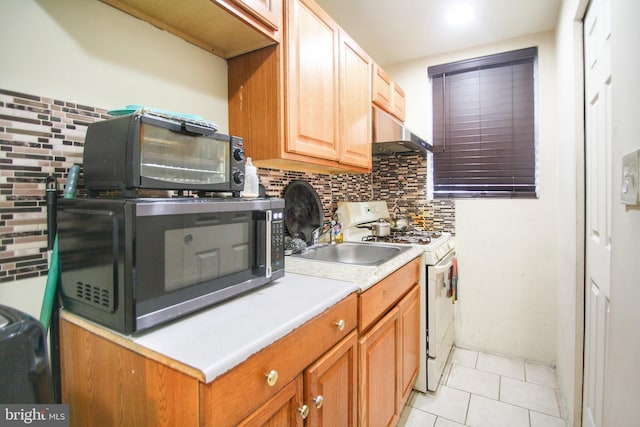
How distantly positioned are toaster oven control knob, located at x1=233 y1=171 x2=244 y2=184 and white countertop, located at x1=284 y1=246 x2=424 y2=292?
46 cm

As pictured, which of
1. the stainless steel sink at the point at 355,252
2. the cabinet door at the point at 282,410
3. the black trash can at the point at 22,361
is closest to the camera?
the black trash can at the point at 22,361

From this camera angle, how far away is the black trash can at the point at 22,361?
0.47m

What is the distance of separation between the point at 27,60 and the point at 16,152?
0.26 m

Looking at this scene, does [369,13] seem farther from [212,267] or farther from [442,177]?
[212,267]

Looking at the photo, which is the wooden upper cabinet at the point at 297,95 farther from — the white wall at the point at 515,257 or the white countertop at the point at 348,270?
the white wall at the point at 515,257

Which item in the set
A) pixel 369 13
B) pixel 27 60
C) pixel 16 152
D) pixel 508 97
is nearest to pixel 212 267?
pixel 16 152

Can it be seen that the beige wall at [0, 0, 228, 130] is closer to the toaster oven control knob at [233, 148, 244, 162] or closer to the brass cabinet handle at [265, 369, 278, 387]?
the toaster oven control knob at [233, 148, 244, 162]

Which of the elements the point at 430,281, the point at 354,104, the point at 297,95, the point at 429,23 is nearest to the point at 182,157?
the point at 297,95

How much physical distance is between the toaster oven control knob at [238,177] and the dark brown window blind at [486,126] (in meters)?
2.01

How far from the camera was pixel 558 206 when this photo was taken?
2152mm

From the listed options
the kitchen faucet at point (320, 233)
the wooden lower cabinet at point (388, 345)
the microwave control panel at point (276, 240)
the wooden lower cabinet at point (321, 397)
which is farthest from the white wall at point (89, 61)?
the wooden lower cabinet at point (388, 345)

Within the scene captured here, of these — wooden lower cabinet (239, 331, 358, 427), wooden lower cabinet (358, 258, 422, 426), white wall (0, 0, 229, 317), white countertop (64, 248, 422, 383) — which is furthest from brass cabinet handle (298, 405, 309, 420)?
white wall (0, 0, 229, 317)

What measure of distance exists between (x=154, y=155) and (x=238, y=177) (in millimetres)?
280

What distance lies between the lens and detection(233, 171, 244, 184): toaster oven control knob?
3.42 feet
